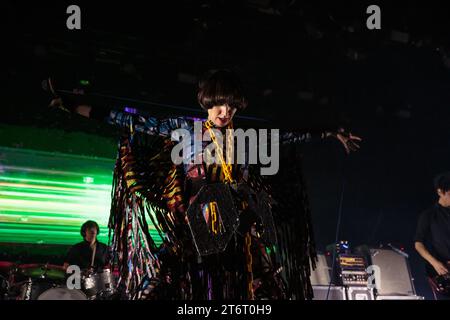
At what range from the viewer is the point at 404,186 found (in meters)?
7.30

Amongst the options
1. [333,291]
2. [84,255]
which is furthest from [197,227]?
[333,291]

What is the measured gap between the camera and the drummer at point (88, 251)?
15.9ft

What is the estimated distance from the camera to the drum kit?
3.82 meters

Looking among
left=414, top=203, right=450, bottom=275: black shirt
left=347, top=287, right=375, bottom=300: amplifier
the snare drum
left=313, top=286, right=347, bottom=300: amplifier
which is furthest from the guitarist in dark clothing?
the snare drum

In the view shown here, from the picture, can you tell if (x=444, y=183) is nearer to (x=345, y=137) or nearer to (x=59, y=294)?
(x=345, y=137)

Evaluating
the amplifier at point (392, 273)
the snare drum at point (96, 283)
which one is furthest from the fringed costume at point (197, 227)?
the amplifier at point (392, 273)

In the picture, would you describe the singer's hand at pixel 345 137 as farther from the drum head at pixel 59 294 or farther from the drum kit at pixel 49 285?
the drum head at pixel 59 294

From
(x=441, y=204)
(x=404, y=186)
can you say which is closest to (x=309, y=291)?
(x=441, y=204)

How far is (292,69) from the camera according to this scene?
571cm

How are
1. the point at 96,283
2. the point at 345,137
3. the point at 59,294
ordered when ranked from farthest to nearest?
the point at 96,283 < the point at 59,294 < the point at 345,137

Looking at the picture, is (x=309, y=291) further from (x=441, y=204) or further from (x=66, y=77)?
(x=66, y=77)

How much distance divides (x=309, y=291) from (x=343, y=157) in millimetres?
5092

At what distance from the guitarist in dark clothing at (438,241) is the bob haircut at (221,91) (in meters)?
3.23

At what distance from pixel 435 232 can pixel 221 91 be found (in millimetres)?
3545
